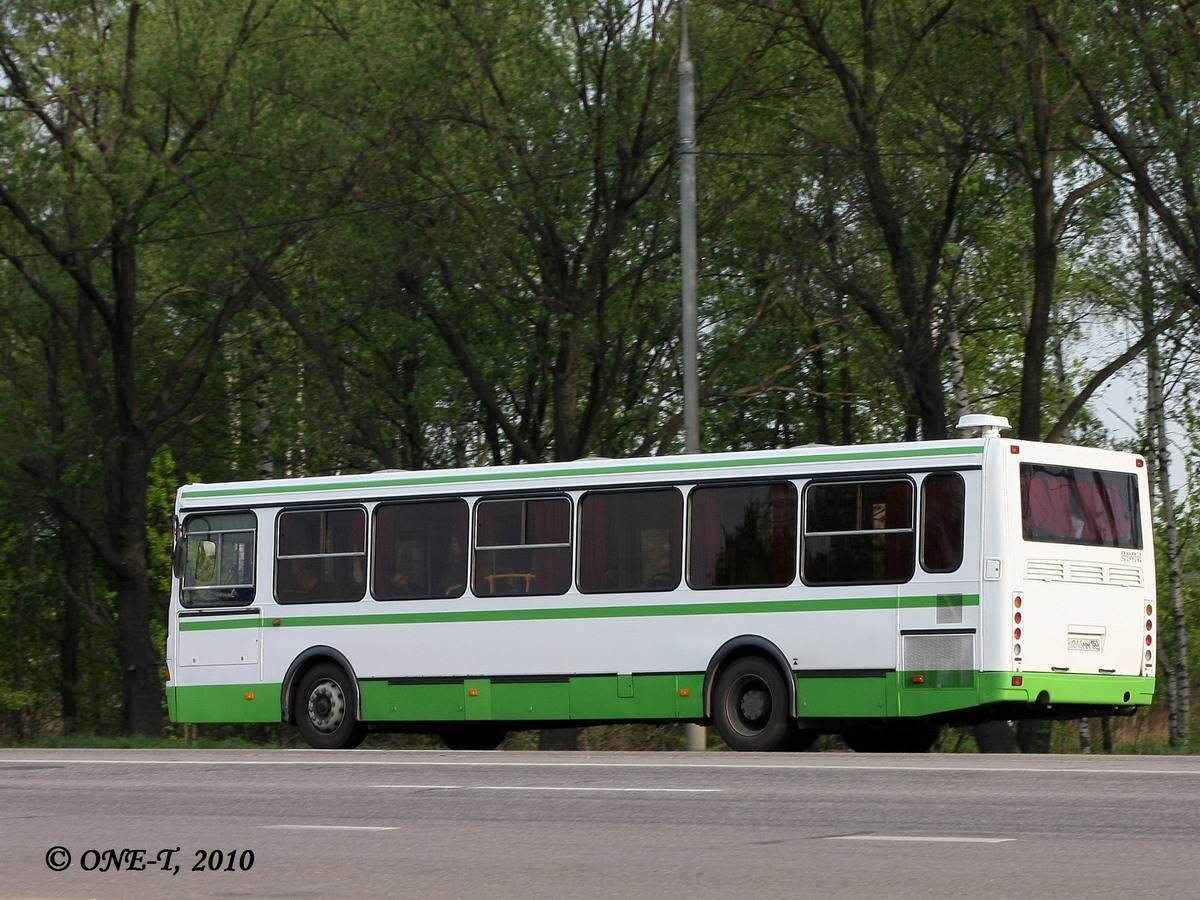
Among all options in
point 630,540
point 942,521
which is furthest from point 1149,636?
point 630,540

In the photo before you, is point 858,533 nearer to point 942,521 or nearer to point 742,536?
point 942,521

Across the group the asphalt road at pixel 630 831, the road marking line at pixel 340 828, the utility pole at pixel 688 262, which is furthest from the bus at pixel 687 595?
the road marking line at pixel 340 828

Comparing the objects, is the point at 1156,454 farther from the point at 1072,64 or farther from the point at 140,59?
the point at 140,59

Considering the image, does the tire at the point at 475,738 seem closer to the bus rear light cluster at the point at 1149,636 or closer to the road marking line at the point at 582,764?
the road marking line at the point at 582,764

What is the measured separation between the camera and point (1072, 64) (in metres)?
24.4

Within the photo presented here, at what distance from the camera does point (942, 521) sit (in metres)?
17.1

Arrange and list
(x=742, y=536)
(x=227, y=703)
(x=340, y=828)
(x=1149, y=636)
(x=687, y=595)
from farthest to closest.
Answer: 1. (x=227, y=703)
2. (x=687, y=595)
3. (x=742, y=536)
4. (x=1149, y=636)
5. (x=340, y=828)

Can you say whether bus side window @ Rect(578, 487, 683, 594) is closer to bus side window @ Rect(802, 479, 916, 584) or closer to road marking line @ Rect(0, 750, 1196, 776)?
bus side window @ Rect(802, 479, 916, 584)

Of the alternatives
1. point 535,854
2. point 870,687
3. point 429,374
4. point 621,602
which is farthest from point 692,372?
point 535,854

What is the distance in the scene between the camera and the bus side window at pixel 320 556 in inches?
819

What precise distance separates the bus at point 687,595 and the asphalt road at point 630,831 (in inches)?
78.0

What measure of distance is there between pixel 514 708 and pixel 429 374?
1379cm

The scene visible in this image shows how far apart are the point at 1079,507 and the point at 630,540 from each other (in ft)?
13.9

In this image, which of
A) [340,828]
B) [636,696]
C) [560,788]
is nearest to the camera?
[340,828]
